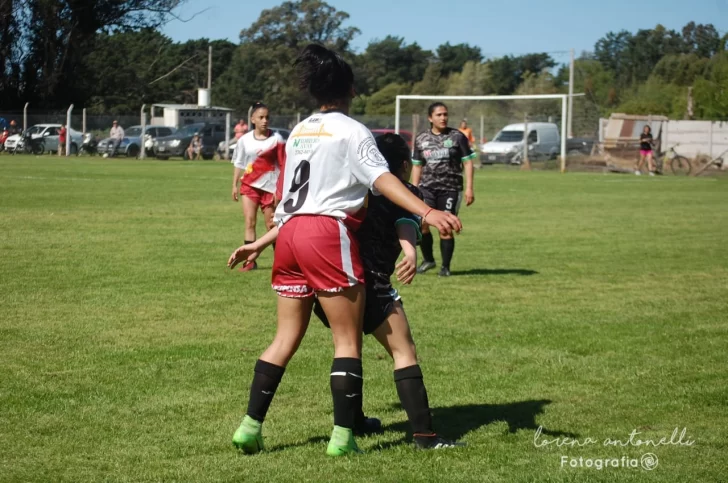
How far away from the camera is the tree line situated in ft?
181

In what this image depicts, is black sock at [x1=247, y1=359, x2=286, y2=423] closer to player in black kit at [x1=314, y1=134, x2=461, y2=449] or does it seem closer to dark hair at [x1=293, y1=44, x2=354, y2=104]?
player in black kit at [x1=314, y1=134, x2=461, y2=449]

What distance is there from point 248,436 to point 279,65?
287 feet

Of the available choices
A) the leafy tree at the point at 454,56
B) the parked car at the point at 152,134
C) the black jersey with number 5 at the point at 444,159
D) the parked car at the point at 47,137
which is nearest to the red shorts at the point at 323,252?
the black jersey with number 5 at the point at 444,159

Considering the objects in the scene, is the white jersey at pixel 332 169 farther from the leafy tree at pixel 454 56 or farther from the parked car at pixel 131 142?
the leafy tree at pixel 454 56

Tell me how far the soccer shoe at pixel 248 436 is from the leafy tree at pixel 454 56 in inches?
4554

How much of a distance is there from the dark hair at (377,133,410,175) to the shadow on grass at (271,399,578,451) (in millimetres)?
1416

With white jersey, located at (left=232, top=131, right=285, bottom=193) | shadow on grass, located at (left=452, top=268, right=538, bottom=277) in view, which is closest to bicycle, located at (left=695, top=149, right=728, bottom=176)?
shadow on grass, located at (left=452, top=268, right=538, bottom=277)

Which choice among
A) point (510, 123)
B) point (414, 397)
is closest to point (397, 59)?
point (510, 123)

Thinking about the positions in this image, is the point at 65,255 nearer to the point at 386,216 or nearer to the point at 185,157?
the point at 386,216

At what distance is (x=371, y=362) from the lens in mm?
6773

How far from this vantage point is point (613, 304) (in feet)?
30.5

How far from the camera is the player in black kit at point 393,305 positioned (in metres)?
4.73

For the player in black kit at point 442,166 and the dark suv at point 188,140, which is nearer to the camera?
the player in black kit at point 442,166

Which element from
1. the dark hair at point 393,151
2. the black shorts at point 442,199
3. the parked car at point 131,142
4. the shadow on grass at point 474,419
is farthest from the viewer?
the parked car at point 131,142
